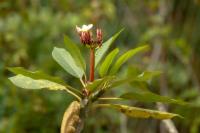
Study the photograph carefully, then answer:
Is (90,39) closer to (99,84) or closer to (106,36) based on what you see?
(99,84)

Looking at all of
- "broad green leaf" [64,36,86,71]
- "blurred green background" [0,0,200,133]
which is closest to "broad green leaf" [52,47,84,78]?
"broad green leaf" [64,36,86,71]

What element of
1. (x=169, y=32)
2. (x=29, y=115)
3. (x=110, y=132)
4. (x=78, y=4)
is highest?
(x=78, y=4)

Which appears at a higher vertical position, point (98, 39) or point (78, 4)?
point (78, 4)

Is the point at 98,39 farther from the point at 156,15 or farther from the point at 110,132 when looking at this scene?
the point at 156,15

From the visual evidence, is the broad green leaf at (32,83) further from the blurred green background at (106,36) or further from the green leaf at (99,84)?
the blurred green background at (106,36)

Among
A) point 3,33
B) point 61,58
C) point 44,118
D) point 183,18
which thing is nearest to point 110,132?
point 44,118

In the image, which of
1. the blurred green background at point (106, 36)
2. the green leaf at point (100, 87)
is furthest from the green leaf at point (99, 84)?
the blurred green background at point (106, 36)

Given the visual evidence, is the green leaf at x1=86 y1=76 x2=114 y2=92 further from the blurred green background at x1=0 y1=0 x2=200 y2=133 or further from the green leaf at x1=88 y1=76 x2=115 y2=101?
the blurred green background at x1=0 y1=0 x2=200 y2=133
